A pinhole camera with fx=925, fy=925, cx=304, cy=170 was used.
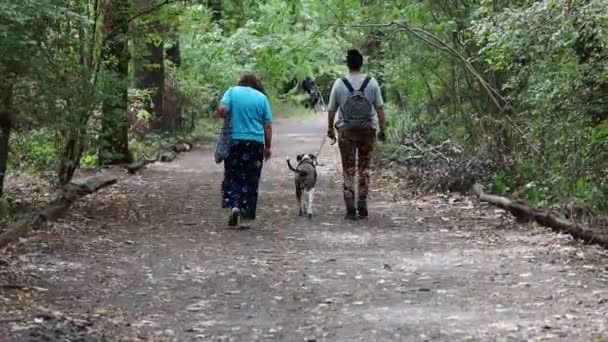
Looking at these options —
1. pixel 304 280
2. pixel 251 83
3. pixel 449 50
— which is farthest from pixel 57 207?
pixel 449 50

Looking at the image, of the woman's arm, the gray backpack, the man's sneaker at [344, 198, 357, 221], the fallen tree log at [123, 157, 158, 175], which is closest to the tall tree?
the fallen tree log at [123, 157, 158, 175]

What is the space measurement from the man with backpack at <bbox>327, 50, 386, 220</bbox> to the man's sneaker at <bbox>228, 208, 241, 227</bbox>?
1.50 metres

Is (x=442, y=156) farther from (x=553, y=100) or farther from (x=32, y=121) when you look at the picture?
(x=32, y=121)

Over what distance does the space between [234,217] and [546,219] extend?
371 cm

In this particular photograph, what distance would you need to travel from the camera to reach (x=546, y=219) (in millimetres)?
10562

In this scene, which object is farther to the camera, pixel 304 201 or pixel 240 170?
pixel 304 201

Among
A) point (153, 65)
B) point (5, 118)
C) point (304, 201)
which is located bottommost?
point (304, 201)

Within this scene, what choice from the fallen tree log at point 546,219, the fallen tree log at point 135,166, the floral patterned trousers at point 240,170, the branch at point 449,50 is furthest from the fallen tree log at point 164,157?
the fallen tree log at point 546,219

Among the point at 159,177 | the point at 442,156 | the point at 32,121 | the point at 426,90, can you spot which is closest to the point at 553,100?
the point at 442,156

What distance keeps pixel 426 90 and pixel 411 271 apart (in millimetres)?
11080

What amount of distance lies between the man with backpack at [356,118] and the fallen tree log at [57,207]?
3583 millimetres

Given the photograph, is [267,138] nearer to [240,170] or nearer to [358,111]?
[240,170]

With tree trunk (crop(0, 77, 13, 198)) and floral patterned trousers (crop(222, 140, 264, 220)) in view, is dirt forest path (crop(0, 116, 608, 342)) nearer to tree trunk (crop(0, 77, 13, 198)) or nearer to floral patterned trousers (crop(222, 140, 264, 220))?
floral patterned trousers (crop(222, 140, 264, 220))

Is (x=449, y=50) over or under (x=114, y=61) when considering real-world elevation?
over
